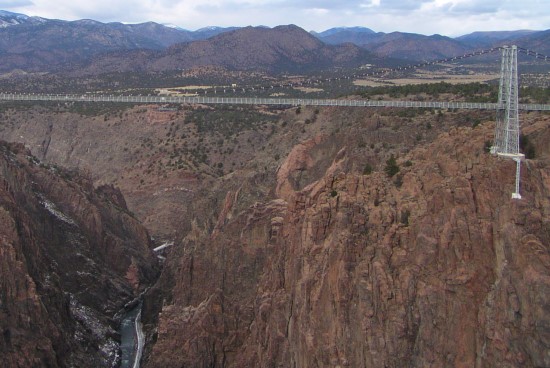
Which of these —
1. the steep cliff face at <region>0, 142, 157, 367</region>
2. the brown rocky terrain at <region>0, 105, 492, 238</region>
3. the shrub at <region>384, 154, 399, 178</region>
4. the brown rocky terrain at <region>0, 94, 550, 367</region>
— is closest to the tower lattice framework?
the brown rocky terrain at <region>0, 94, 550, 367</region>

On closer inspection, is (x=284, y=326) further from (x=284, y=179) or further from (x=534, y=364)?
(x=534, y=364)

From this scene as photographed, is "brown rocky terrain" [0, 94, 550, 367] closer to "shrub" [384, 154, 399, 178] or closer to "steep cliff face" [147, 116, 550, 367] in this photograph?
"steep cliff face" [147, 116, 550, 367]

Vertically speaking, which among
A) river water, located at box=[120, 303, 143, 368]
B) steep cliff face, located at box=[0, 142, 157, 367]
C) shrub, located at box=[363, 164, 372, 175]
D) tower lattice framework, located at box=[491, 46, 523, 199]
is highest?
tower lattice framework, located at box=[491, 46, 523, 199]

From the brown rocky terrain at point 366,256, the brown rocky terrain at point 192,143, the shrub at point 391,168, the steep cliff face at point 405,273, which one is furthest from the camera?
the brown rocky terrain at point 192,143

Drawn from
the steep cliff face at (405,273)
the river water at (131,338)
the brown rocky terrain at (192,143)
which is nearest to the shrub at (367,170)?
the steep cliff face at (405,273)

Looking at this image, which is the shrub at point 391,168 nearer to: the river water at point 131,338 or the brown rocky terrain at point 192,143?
the brown rocky terrain at point 192,143

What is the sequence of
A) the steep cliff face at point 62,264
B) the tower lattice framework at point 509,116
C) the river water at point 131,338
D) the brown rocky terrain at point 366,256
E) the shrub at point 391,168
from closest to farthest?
the brown rocky terrain at point 366,256 < the tower lattice framework at point 509,116 < the shrub at point 391,168 < the steep cliff face at point 62,264 < the river water at point 131,338
